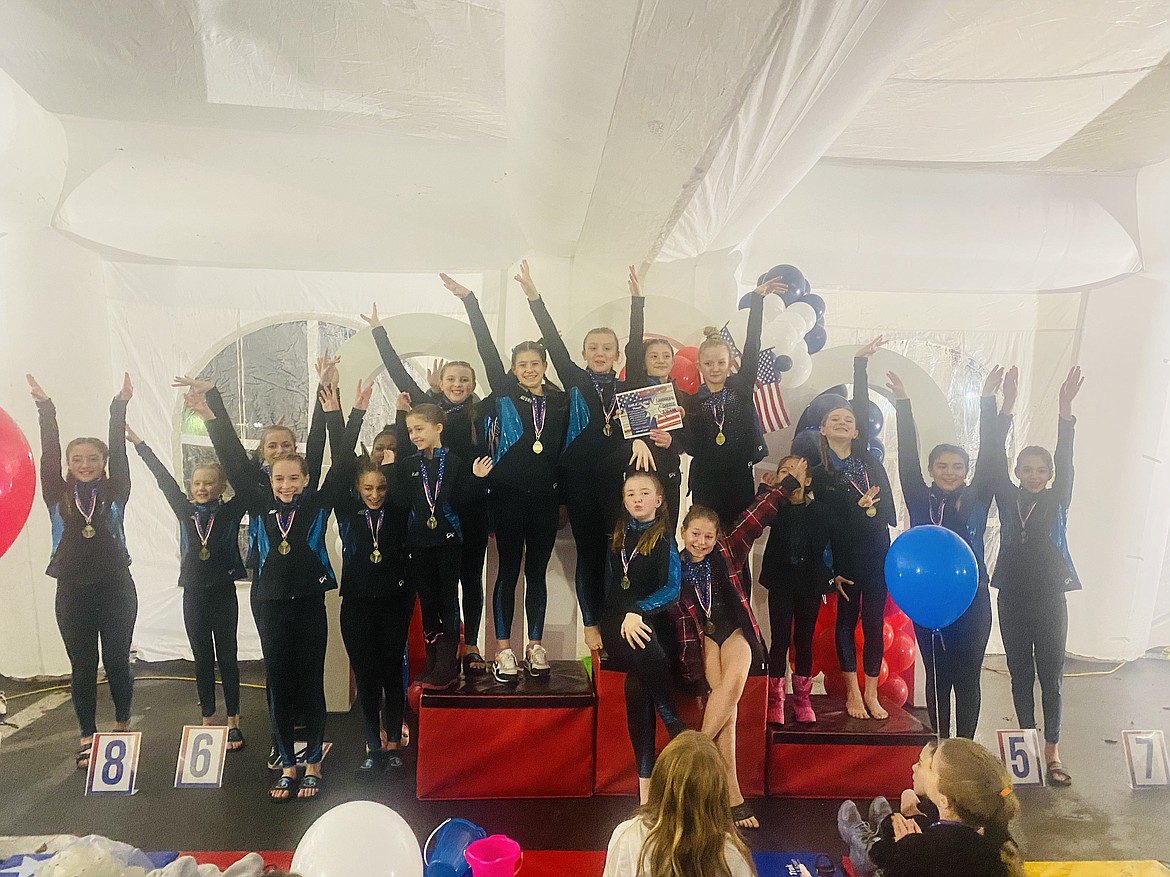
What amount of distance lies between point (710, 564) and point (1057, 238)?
6.42ft

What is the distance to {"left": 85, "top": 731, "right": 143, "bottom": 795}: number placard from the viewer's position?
8.82ft

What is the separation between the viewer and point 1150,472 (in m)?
3.15

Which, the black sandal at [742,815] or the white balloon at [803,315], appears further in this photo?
the white balloon at [803,315]

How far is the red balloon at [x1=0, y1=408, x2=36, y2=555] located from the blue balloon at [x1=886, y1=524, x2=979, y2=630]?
3130 millimetres

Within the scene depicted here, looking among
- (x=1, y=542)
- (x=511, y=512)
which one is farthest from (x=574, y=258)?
(x=1, y=542)

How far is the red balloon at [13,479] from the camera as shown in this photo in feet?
8.21

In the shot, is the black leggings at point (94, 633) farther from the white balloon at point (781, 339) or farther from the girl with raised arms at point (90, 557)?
the white balloon at point (781, 339)

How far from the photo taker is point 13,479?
8.30 ft

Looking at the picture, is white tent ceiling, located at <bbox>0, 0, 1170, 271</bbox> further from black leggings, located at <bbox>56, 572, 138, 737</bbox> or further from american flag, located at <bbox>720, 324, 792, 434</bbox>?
black leggings, located at <bbox>56, 572, 138, 737</bbox>

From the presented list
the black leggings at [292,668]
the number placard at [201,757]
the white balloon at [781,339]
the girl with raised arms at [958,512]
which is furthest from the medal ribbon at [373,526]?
the girl with raised arms at [958,512]

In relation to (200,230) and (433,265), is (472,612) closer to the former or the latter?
(433,265)

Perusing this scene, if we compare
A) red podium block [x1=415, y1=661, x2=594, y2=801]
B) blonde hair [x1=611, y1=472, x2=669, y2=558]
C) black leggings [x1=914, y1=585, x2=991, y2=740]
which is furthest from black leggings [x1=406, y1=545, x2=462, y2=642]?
black leggings [x1=914, y1=585, x2=991, y2=740]

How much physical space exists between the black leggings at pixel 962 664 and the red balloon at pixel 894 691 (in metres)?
0.15

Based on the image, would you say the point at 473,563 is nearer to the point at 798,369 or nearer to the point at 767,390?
the point at 767,390
